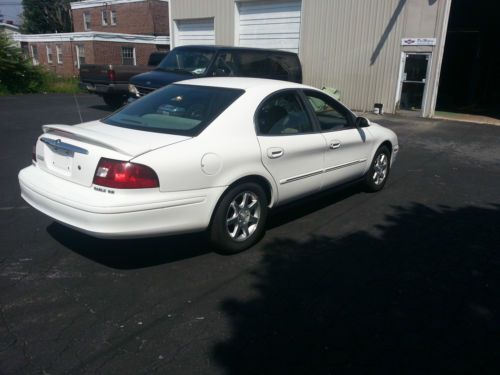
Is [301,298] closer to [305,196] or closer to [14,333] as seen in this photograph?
[305,196]

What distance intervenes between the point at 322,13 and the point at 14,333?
14.7 metres

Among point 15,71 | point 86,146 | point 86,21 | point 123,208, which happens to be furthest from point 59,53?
point 123,208

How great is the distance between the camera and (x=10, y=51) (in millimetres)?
19750

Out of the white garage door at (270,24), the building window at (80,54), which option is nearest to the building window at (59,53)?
the building window at (80,54)

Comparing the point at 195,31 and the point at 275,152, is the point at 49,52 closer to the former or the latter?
the point at 195,31

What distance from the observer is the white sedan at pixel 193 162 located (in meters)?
3.51

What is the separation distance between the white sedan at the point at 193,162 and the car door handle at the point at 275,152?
0.01 metres

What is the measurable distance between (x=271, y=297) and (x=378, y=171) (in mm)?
3453

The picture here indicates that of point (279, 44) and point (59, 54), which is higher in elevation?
point (279, 44)

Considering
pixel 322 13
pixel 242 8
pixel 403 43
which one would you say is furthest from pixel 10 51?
pixel 403 43

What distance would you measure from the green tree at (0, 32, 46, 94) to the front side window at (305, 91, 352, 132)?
59.3 ft

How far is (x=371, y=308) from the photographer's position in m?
3.36

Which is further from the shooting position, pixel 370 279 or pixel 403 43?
pixel 403 43

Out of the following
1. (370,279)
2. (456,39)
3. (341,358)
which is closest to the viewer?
(341,358)
